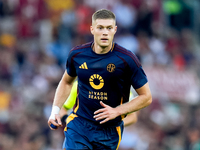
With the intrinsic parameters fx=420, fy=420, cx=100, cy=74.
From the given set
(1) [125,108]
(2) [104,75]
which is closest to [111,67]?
(2) [104,75]

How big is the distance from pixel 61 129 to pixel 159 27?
188 inches

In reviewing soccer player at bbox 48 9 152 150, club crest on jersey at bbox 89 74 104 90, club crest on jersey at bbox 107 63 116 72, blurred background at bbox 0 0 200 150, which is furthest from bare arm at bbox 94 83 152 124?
blurred background at bbox 0 0 200 150

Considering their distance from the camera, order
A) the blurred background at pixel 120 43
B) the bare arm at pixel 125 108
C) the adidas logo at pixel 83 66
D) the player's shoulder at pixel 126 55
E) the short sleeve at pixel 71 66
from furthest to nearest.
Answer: the blurred background at pixel 120 43 < the short sleeve at pixel 71 66 < the adidas logo at pixel 83 66 < the player's shoulder at pixel 126 55 < the bare arm at pixel 125 108

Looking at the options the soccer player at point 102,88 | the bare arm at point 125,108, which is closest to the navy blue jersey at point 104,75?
the soccer player at point 102,88

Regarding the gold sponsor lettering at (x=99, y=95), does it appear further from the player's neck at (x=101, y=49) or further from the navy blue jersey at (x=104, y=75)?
the player's neck at (x=101, y=49)

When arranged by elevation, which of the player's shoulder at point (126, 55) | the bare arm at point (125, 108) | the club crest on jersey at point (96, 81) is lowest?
the bare arm at point (125, 108)

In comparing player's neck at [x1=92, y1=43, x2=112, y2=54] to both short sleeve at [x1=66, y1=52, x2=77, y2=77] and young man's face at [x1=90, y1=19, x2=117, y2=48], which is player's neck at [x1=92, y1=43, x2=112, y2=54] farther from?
short sleeve at [x1=66, y1=52, x2=77, y2=77]

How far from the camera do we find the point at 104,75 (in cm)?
501

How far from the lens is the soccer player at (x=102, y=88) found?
493 centimetres

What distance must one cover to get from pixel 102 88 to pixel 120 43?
721 centimetres

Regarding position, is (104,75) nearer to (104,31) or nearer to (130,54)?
(130,54)

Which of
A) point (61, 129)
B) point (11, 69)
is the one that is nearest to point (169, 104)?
point (61, 129)

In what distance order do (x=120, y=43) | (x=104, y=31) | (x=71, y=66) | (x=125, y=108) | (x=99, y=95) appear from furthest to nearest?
(x=120, y=43) < (x=71, y=66) < (x=99, y=95) < (x=125, y=108) < (x=104, y=31)

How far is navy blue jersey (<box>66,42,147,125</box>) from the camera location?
4984mm
